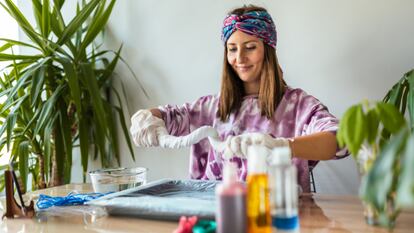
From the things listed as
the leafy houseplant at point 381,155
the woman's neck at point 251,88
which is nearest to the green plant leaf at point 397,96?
the woman's neck at point 251,88

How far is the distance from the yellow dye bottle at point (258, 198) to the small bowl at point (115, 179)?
673 mm

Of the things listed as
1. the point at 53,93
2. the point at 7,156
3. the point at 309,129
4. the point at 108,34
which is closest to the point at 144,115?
the point at 309,129

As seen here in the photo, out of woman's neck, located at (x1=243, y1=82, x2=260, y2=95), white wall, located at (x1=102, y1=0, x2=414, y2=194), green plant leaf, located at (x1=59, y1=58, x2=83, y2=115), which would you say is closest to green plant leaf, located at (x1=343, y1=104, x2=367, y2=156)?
woman's neck, located at (x1=243, y1=82, x2=260, y2=95)

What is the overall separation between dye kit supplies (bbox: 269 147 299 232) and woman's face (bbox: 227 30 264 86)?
81cm

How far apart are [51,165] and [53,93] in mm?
347

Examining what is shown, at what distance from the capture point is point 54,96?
198cm

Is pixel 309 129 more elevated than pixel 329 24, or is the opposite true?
pixel 329 24

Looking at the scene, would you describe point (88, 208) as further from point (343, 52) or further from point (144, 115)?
point (343, 52)

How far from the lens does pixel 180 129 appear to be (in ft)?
5.42

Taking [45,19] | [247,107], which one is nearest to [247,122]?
[247,107]

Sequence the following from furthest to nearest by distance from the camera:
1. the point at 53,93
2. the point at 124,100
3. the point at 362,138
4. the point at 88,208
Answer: the point at 124,100 → the point at 53,93 → the point at 88,208 → the point at 362,138

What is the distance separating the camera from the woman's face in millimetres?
1467

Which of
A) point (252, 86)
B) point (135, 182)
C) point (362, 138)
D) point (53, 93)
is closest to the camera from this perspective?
point (362, 138)

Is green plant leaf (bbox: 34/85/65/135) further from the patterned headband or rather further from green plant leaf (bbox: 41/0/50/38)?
the patterned headband
